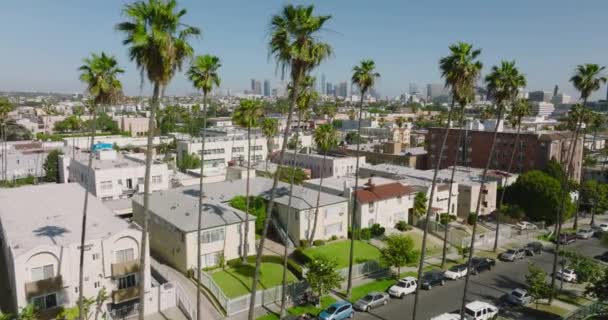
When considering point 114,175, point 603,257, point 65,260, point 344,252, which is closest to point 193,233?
point 65,260

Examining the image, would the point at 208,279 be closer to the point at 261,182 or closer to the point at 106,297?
the point at 106,297

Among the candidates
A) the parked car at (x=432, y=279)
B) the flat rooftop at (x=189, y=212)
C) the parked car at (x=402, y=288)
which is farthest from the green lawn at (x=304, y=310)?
the flat rooftop at (x=189, y=212)

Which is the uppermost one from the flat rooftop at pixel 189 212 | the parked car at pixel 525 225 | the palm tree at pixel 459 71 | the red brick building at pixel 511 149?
the palm tree at pixel 459 71

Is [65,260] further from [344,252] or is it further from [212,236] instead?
[344,252]

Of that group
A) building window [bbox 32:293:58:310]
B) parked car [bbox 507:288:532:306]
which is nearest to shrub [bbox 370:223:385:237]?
parked car [bbox 507:288:532:306]

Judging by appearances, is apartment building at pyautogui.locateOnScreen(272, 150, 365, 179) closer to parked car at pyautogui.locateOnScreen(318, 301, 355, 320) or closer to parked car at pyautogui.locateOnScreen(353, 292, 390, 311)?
parked car at pyautogui.locateOnScreen(353, 292, 390, 311)

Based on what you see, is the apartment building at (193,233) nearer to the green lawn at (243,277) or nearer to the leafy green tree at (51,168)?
the green lawn at (243,277)
